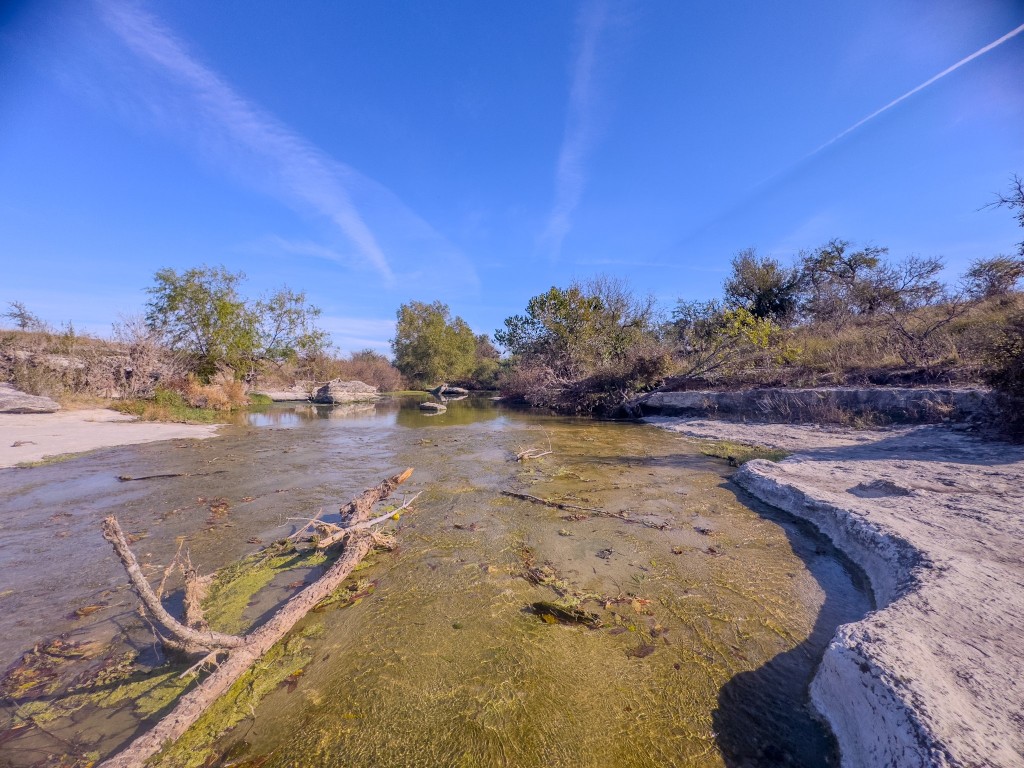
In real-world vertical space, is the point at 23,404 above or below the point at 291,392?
below

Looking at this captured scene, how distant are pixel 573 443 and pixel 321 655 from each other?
832 centimetres

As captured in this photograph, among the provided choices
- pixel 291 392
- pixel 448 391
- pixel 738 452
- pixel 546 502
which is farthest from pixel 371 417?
pixel 448 391

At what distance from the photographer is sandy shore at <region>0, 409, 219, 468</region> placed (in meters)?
7.53

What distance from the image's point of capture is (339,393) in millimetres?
27359

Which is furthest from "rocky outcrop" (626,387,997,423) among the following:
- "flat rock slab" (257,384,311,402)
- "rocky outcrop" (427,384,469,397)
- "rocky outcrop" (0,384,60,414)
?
"flat rock slab" (257,384,311,402)

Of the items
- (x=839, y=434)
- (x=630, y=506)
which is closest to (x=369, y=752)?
(x=630, y=506)

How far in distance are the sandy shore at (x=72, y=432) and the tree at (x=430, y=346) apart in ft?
97.4

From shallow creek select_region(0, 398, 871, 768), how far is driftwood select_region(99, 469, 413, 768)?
17 cm

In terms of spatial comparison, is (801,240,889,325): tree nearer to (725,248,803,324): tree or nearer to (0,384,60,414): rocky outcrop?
(725,248,803,324): tree

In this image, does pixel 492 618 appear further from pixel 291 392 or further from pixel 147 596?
pixel 291 392

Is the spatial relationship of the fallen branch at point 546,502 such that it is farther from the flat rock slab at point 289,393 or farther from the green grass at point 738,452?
the flat rock slab at point 289,393

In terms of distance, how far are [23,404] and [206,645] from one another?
1522 centimetres

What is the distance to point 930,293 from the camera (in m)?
15.6

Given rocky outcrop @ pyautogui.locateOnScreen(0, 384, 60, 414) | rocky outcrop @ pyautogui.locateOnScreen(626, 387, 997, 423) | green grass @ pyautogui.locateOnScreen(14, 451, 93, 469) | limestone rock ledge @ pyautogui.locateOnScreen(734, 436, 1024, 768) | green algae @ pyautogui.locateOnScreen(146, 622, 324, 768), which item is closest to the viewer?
limestone rock ledge @ pyautogui.locateOnScreen(734, 436, 1024, 768)
